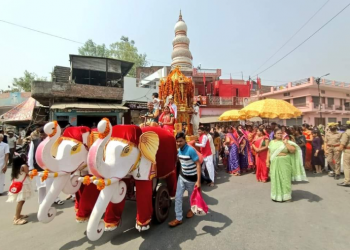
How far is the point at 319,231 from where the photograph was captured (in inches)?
121

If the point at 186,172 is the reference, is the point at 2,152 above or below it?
above

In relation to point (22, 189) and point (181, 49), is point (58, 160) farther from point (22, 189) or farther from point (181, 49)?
point (181, 49)

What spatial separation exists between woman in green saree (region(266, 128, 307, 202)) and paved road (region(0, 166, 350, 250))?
0.82ft

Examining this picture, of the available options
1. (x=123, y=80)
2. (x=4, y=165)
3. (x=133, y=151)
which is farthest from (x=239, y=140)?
(x=123, y=80)

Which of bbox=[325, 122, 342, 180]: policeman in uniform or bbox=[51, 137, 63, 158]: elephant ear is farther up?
bbox=[51, 137, 63, 158]: elephant ear

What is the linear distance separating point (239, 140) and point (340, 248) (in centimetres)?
458

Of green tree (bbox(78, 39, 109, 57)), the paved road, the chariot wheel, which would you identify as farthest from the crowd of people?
green tree (bbox(78, 39, 109, 57))

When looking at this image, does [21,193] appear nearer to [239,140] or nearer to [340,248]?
[340,248]

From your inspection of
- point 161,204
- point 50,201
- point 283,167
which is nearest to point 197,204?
point 161,204

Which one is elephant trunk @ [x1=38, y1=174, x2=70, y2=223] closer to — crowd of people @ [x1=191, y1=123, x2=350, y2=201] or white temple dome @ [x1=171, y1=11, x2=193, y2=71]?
crowd of people @ [x1=191, y1=123, x2=350, y2=201]

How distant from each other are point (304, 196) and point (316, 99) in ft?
81.7

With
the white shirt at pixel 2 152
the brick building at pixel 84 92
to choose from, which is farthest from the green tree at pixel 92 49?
the white shirt at pixel 2 152

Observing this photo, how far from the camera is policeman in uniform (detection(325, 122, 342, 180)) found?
19.6ft

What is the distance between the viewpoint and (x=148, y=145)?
121 inches
